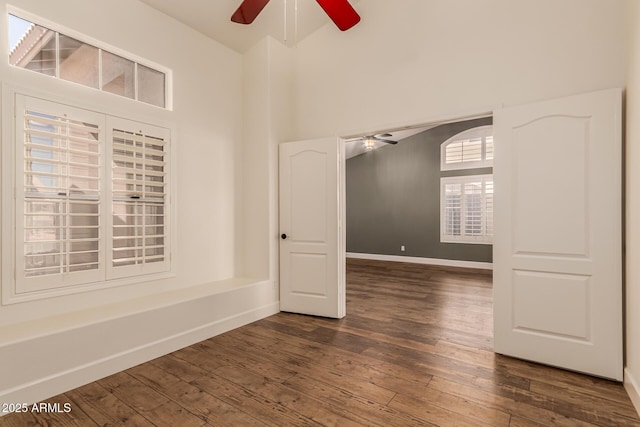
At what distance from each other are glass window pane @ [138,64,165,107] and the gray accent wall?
6.13 metres

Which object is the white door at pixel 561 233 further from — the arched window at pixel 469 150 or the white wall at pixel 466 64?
the arched window at pixel 469 150

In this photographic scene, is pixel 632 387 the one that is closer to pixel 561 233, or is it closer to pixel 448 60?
pixel 561 233

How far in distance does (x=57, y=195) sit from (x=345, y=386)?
2.73m

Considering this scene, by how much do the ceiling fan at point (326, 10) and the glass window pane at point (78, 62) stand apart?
1375 millimetres

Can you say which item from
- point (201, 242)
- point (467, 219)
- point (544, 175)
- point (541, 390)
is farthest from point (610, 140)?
point (467, 219)

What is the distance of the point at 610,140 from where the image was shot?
2.25 meters

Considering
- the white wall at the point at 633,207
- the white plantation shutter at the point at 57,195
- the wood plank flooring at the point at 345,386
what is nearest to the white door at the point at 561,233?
the white wall at the point at 633,207

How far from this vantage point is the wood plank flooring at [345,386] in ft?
6.15

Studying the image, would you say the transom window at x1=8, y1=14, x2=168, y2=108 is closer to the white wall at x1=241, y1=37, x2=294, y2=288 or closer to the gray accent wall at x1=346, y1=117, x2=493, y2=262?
the white wall at x1=241, y1=37, x2=294, y2=288

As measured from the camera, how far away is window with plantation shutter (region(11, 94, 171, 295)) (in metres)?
2.40

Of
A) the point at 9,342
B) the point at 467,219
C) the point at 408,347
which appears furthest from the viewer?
the point at 467,219

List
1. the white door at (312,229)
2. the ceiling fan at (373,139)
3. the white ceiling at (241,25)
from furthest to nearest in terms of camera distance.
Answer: the ceiling fan at (373,139)
the white door at (312,229)
the white ceiling at (241,25)

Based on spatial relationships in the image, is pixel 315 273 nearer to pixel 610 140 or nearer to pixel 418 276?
pixel 610 140

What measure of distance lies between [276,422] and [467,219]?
659 centimetres
